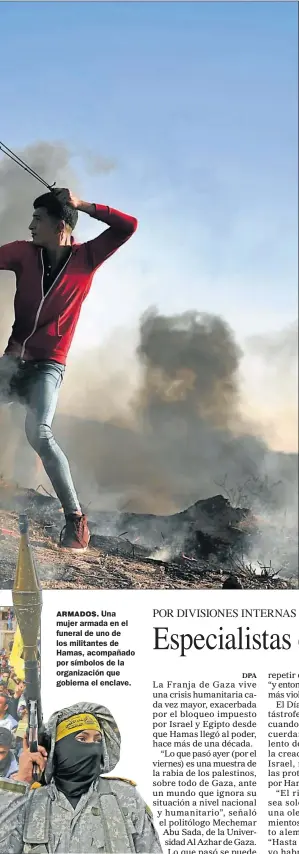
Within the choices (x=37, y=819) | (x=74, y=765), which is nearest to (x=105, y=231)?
(x=74, y=765)

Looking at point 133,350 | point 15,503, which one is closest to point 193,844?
point 15,503

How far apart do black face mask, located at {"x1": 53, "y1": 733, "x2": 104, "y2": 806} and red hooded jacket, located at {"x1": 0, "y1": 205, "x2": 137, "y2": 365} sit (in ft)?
4.75

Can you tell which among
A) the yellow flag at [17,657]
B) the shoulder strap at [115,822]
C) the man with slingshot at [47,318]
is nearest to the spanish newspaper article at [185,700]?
the yellow flag at [17,657]

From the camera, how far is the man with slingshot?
3295mm

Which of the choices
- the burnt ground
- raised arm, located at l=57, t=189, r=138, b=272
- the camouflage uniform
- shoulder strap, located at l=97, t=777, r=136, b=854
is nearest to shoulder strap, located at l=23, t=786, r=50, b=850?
the camouflage uniform

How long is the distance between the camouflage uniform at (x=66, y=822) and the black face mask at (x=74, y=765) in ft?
0.06

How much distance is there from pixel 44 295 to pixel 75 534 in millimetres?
937

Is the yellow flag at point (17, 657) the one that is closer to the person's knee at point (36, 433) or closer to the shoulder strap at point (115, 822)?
the shoulder strap at point (115, 822)

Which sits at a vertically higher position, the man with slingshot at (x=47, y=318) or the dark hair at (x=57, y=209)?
the dark hair at (x=57, y=209)

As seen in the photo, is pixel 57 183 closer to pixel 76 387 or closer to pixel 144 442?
pixel 76 387

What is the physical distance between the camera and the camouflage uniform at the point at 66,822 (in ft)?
8.04

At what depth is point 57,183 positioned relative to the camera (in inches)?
135

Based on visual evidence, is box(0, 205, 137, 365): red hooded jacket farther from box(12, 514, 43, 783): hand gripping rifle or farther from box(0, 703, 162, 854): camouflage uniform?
box(0, 703, 162, 854): camouflage uniform

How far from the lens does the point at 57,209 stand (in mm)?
3330
